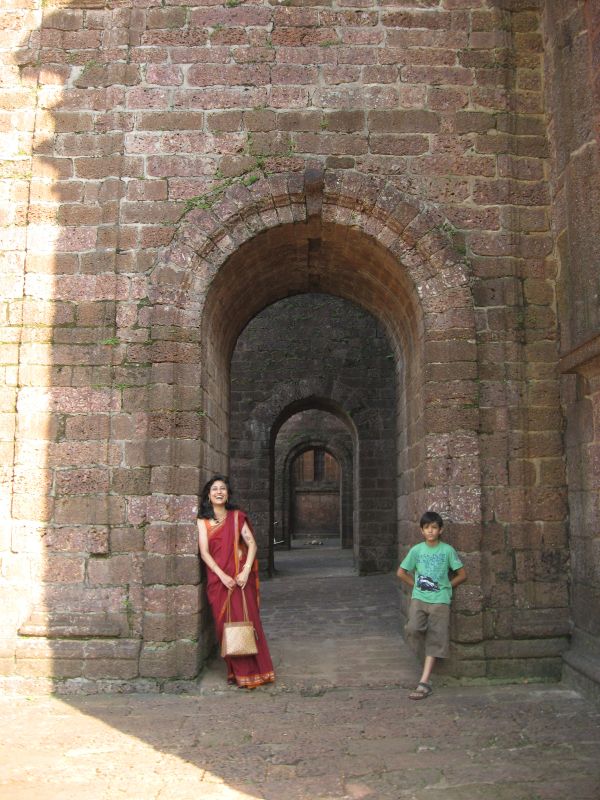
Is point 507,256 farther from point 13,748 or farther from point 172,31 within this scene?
point 13,748

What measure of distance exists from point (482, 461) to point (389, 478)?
7438mm

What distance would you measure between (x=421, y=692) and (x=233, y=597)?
155 centimetres

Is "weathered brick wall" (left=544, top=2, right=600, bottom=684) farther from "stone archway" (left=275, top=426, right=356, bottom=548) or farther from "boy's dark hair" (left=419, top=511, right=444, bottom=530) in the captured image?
"stone archway" (left=275, top=426, right=356, bottom=548)

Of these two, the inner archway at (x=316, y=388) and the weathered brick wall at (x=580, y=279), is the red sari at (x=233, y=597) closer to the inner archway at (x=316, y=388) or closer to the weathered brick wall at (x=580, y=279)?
the weathered brick wall at (x=580, y=279)

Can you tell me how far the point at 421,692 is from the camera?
5.00m

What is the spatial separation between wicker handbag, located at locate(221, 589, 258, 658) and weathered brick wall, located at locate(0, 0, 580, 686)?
10.4 inches

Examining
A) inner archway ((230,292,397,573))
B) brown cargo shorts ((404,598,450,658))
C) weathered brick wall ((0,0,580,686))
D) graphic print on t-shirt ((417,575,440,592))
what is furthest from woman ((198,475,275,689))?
inner archway ((230,292,397,573))

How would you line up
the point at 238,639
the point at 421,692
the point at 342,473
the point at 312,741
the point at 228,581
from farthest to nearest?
the point at 342,473 → the point at 228,581 → the point at 238,639 → the point at 421,692 → the point at 312,741

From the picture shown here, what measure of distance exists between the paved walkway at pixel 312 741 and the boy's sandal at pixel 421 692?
6cm

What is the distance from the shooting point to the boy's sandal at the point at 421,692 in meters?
4.97

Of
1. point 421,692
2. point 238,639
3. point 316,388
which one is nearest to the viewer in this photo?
point 421,692

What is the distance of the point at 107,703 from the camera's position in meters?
4.93

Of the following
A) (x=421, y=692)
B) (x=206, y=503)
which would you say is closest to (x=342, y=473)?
(x=206, y=503)

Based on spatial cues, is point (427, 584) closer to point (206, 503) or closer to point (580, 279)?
point (206, 503)
